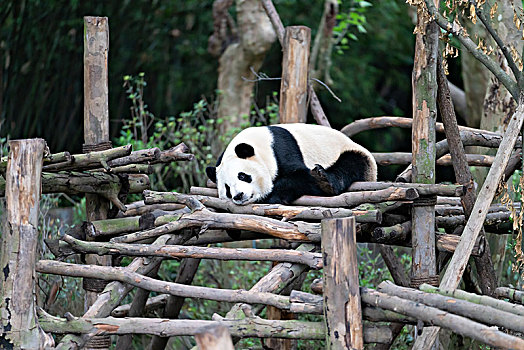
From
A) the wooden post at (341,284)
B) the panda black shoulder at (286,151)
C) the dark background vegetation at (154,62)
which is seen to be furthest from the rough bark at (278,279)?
the dark background vegetation at (154,62)

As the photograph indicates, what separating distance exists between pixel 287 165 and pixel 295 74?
1.25 metres

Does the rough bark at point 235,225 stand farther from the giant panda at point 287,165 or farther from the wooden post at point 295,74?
the wooden post at point 295,74

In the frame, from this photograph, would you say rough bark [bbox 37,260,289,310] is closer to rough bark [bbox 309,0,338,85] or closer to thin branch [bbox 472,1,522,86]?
thin branch [bbox 472,1,522,86]

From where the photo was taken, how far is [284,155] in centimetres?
469

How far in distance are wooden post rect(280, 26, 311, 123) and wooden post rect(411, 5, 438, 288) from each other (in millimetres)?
1588

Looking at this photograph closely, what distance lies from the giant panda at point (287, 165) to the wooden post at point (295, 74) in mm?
733

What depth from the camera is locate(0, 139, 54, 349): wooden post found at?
3.39 metres

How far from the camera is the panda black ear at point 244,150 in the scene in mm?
4531

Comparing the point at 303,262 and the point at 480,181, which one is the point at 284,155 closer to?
the point at 303,262

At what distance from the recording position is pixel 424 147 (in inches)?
163

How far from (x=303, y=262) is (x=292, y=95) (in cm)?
218

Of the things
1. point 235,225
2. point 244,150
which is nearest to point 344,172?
point 244,150

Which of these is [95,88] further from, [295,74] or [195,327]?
[195,327]

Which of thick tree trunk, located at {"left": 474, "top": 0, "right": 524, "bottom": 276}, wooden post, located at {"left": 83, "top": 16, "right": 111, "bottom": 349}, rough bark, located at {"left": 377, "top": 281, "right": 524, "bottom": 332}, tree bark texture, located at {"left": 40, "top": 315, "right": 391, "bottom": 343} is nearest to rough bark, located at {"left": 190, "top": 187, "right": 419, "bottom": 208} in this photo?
rough bark, located at {"left": 377, "top": 281, "right": 524, "bottom": 332}
